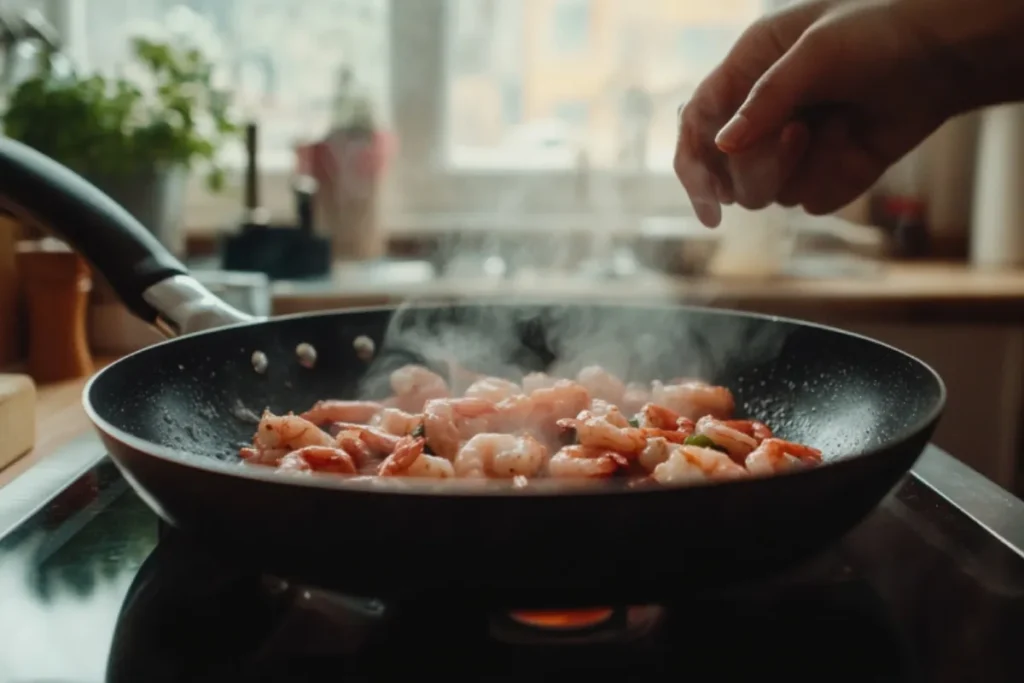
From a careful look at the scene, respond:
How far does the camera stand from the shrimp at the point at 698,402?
3.35 ft

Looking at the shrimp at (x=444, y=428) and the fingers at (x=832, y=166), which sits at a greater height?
the fingers at (x=832, y=166)

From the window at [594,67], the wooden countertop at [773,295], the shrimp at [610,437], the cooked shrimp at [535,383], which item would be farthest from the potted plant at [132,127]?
the shrimp at [610,437]

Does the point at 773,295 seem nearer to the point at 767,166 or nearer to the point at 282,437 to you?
the point at 767,166

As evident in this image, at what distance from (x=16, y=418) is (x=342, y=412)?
1.03 feet

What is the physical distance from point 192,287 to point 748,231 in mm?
1320

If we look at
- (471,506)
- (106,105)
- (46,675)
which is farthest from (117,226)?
(106,105)

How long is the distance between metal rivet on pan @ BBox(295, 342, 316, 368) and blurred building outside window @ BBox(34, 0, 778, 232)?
1.40 metres

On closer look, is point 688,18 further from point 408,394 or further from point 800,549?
point 800,549

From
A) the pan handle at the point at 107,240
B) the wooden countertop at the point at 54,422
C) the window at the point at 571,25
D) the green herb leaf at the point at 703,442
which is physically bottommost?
the wooden countertop at the point at 54,422

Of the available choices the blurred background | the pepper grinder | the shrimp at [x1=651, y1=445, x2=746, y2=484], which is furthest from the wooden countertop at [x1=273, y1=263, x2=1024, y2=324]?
the shrimp at [x1=651, y1=445, x2=746, y2=484]

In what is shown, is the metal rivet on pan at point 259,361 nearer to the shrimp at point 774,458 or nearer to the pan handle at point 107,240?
the pan handle at point 107,240

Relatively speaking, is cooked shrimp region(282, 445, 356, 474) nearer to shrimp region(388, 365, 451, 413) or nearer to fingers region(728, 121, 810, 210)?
shrimp region(388, 365, 451, 413)

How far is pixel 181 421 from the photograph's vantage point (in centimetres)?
98

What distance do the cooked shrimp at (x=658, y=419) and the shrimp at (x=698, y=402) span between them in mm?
43
